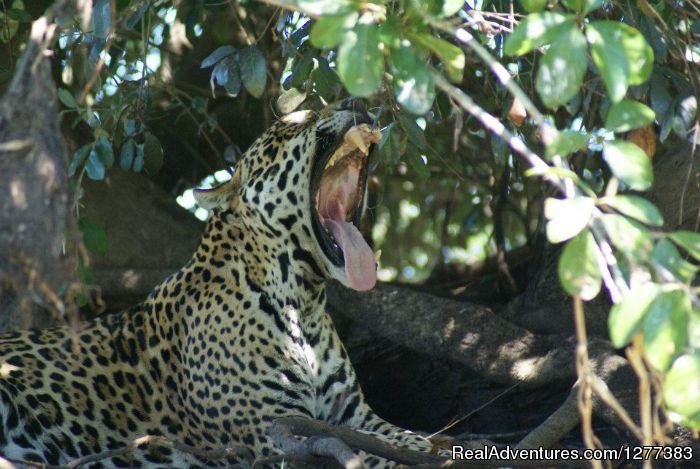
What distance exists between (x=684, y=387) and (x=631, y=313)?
219 mm

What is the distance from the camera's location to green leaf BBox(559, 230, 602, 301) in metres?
3.05

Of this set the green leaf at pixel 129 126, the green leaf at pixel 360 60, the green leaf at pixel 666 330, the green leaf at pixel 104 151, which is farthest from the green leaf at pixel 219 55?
the green leaf at pixel 666 330

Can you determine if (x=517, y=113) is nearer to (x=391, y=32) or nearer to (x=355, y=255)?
(x=391, y=32)

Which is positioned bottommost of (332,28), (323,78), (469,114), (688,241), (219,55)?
(469,114)

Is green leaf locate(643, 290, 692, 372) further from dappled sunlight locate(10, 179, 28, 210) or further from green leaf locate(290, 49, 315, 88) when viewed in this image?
green leaf locate(290, 49, 315, 88)

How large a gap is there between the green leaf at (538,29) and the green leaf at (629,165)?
345 millimetres

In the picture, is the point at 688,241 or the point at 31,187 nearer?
the point at 688,241

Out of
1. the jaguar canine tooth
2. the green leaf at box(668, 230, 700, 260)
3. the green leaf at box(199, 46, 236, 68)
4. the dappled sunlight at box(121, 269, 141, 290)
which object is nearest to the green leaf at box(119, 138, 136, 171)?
the green leaf at box(199, 46, 236, 68)

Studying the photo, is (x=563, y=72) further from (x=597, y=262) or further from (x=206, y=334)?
(x=206, y=334)

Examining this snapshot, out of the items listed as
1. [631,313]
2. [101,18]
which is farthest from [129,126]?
[631,313]

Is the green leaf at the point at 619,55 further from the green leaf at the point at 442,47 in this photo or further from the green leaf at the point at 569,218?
the green leaf at the point at 442,47

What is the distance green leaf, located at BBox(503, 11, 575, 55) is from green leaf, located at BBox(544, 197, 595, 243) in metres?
0.46

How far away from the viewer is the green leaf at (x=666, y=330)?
2.86 metres

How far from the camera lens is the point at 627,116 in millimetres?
3193
